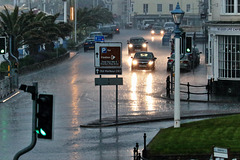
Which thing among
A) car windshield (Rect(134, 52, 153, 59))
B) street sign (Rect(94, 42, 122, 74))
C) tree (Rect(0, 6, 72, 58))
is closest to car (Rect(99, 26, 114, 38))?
tree (Rect(0, 6, 72, 58))

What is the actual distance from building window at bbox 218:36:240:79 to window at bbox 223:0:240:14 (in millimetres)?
1408

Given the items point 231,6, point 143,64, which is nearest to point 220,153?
point 231,6

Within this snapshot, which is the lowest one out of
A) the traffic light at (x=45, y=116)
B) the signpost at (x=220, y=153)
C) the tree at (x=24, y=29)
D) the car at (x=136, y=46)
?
the signpost at (x=220, y=153)

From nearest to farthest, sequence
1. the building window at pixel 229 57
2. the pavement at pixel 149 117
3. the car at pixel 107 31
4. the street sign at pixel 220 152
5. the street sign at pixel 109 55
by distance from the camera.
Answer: the street sign at pixel 220 152
the pavement at pixel 149 117
the street sign at pixel 109 55
the building window at pixel 229 57
the car at pixel 107 31

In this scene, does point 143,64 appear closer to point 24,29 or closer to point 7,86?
point 24,29

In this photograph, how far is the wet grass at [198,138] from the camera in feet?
62.0

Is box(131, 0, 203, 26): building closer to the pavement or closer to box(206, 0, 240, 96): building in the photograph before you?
box(206, 0, 240, 96): building

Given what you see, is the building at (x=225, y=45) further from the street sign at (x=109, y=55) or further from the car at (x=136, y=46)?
the car at (x=136, y=46)

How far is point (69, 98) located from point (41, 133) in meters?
Result: 21.8

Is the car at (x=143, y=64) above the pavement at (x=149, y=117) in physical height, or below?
above

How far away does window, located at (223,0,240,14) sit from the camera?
35.0m

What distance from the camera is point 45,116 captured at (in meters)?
13.5

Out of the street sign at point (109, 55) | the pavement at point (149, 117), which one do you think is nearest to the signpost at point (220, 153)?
the pavement at point (149, 117)

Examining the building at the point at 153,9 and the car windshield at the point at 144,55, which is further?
the building at the point at 153,9
